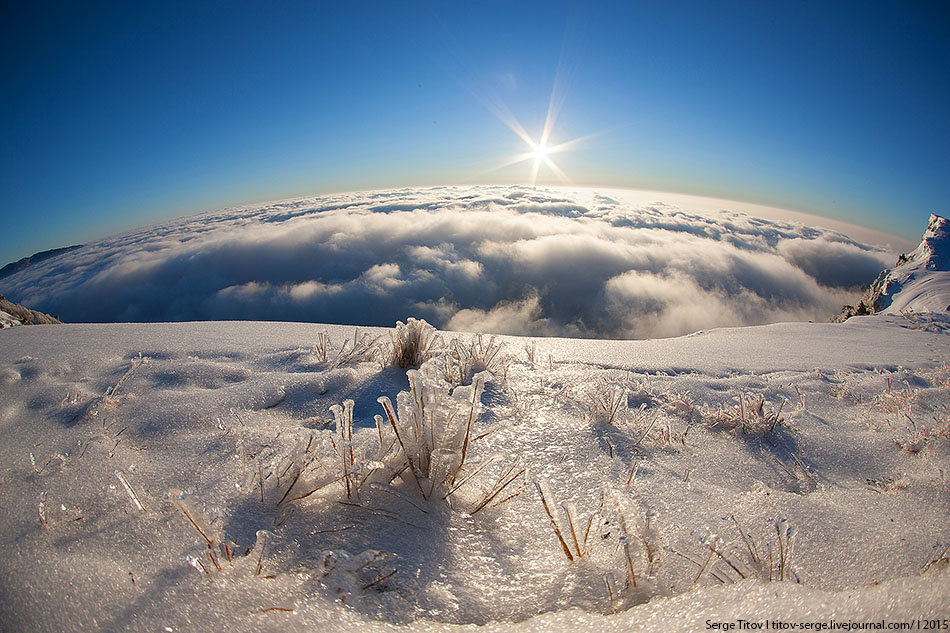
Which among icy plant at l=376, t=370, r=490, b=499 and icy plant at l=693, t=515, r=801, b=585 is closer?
icy plant at l=693, t=515, r=801, b=585

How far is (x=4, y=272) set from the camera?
56406 mm

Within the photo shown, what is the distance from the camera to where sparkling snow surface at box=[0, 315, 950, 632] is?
62 centimetres

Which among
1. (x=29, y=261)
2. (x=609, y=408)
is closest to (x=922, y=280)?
(x=609, y=408)

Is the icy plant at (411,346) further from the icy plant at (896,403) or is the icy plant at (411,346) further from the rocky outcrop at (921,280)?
the rocky outcrop at (921,280)

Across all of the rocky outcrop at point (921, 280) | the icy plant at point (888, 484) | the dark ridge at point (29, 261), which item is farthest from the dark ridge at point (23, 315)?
the dark ridge at point (29, 261)

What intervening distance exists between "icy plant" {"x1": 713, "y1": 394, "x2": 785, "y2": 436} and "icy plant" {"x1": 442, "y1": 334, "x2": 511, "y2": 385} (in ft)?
3.22

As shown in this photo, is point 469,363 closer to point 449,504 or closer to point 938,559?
point 449,504

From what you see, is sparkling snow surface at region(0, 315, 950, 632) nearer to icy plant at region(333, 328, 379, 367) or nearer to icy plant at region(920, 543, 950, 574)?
icy plant at region(920, 543, 950, 574)

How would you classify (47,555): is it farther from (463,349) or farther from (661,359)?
(661,359)

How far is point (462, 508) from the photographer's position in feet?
3.16

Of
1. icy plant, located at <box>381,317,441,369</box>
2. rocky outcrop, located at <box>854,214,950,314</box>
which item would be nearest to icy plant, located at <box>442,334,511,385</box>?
icy plant, located at <box>381,317,441,369</box>

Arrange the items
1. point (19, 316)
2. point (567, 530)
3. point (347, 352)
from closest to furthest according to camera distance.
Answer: point (567, 530), point (347, 352), point (19, 316)

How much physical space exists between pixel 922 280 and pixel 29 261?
307ft

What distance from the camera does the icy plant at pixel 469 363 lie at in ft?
6.84
